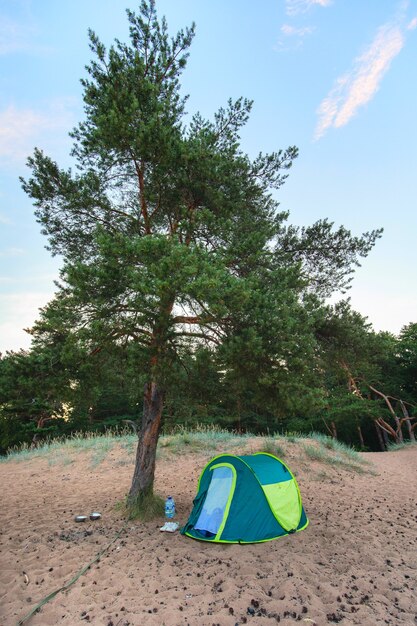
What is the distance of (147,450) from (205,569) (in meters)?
2.83

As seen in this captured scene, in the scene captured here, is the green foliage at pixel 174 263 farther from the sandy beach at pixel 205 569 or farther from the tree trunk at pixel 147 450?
the sandy beach at pixel 205 569

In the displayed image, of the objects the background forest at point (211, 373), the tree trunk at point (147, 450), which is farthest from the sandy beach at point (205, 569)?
the background forest at point (211, 373)

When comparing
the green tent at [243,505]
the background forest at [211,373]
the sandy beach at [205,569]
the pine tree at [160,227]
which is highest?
the pine tree at [160,227]

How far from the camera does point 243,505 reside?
5.55 metres

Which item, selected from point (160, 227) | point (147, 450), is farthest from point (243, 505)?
point (160, 227)

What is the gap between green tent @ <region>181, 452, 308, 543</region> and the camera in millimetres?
5473

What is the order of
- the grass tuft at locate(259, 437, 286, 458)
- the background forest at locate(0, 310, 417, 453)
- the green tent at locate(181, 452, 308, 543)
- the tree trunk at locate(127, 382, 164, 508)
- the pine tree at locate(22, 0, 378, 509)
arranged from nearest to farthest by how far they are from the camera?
the green tent at locate(181, 452, 308, 543) < the pine tree at locate(22, 0, 378, 509) < the background forest at locate(0, 310, 417, 453) < the tree trunk at locate(127, 382, 164, 508) < the grass tuft at locate(259, 437, 286, 458)

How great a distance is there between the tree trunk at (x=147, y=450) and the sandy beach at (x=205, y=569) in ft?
1.90

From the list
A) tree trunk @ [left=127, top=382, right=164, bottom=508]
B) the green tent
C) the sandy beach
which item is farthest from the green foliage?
the sandy beach

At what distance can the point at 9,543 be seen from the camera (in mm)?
5637

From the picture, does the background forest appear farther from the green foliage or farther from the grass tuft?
the grass tuft

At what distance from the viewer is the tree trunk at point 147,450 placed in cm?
692

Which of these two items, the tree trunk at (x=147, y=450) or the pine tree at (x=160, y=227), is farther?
the tree trunk at (x=147, y=450)

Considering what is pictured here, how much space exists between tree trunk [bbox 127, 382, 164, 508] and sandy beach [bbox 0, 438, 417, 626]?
58 cm
